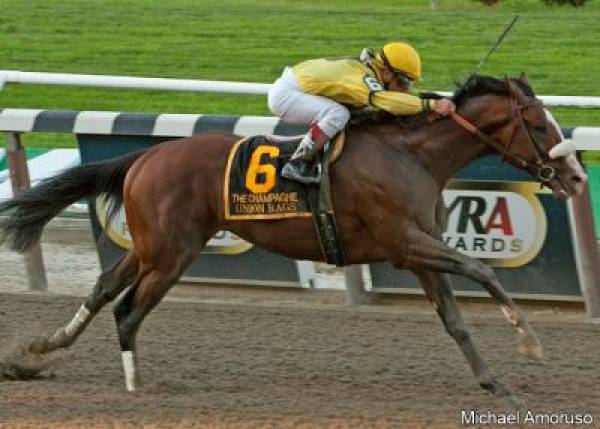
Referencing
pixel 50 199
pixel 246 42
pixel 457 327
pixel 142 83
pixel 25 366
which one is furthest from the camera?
pixel 246 42

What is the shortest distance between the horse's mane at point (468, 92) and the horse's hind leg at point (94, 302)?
4.32 feet

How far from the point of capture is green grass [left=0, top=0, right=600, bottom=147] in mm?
14289

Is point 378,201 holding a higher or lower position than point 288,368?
higher

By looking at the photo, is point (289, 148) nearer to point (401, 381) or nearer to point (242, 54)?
point (401, 381)

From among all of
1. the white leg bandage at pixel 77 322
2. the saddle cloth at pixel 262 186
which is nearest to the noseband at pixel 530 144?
the saddle cloth at pixel 262 186

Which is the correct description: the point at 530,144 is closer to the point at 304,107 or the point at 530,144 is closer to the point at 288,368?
the point at 304,107

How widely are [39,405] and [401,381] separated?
1577mm

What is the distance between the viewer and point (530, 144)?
6.27m

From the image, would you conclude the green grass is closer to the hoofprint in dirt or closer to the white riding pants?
the hoofprint in dirt

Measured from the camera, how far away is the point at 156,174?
6652 millimetres

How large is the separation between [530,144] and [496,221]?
59.6 inches

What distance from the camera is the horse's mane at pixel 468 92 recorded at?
6344 mm

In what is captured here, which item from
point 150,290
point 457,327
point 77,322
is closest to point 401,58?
point 457,327

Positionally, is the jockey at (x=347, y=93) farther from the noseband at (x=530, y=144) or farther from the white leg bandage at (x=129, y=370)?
the white leg bandage at (x=129, y=370)
